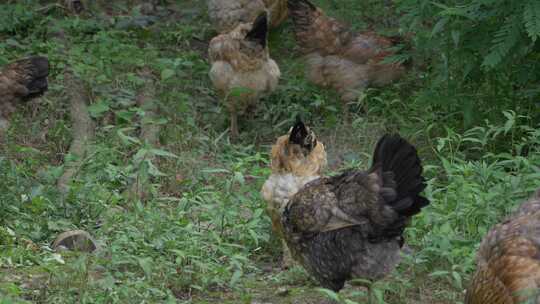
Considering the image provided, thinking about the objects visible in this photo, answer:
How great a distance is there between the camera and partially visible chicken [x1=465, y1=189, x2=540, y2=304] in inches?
178

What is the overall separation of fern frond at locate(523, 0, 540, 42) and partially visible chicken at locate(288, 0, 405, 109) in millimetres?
3198

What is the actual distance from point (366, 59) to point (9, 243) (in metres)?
5.23

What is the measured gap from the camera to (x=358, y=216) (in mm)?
6102

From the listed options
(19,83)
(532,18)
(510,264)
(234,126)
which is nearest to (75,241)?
(19,83)

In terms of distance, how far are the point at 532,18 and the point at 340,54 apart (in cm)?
372

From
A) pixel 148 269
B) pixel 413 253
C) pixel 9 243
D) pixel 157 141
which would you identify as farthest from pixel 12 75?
pixel 413 253

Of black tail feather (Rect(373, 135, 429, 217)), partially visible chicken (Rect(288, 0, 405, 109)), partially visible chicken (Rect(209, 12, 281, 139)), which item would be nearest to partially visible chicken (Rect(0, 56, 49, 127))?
partially visible chicken (Rect(209, 12, 281, 139))

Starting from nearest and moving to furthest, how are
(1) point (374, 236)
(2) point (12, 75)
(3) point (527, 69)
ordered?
(1) point (374, 236) < (3) point (527, 69) < (2) point (12, 75)

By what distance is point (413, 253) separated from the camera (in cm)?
670

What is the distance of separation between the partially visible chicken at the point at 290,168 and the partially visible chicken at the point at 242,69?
A: 314cm

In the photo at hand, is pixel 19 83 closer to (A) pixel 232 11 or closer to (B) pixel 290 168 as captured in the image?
(B) pixel 290 168

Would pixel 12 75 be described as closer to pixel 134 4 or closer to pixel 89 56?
pixel 89 56

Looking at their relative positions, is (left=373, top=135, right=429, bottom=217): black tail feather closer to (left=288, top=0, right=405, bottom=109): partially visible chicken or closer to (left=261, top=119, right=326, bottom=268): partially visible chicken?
(left=261, top=119, right=326, bottom=268): partially visible chicken

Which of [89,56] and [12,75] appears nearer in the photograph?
[12,75]
